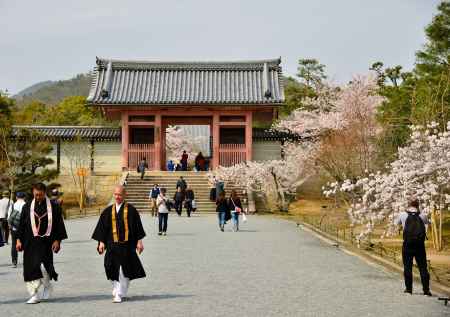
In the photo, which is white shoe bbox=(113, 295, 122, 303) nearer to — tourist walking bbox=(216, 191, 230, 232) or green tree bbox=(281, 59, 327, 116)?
tourist walking bbox=(216, 191, 230, 232)

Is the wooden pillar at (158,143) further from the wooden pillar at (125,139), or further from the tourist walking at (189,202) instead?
the tourist walking at (189,202)

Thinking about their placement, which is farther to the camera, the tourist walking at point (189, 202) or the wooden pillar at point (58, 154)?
the wooden pillar at point (58, 154)

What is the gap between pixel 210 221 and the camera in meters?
29.9

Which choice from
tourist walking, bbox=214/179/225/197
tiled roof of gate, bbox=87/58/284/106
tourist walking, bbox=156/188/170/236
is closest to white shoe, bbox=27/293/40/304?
tourist walking, bbox=156/188/170/236

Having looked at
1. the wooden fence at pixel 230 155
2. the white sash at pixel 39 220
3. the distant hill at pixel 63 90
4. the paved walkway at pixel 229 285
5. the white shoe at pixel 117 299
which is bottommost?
the paved walkway at pixel 229 285

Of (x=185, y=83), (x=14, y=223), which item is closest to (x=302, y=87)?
(x=185, y=83)

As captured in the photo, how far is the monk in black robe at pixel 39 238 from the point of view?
33.3 ft

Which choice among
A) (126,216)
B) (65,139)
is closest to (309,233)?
(126,216)

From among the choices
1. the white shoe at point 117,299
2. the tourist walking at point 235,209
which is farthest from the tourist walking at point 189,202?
the white shoe at point 117,299

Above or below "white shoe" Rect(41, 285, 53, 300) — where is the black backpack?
above

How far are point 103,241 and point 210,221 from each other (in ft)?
63.8

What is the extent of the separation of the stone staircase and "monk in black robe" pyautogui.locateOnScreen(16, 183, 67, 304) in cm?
2499

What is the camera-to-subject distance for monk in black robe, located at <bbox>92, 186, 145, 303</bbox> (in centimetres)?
1030

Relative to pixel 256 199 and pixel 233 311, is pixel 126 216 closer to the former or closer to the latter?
pixel 233 311
